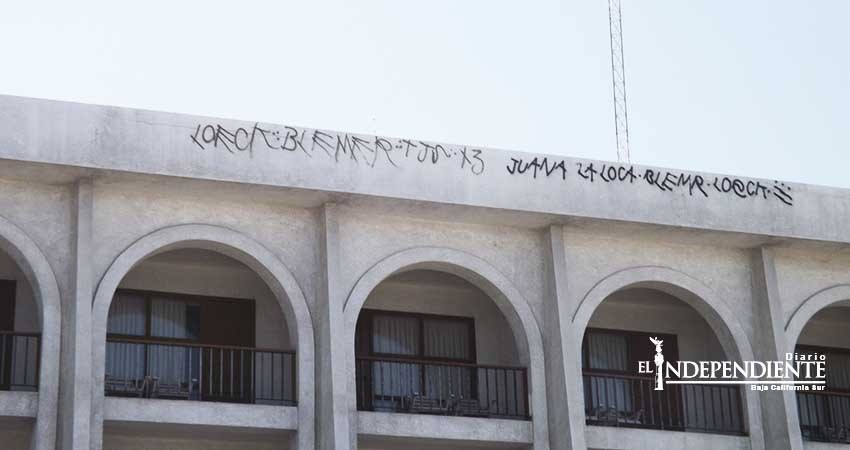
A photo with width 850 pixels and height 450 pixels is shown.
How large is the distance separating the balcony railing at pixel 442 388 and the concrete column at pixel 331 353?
3.35 feet

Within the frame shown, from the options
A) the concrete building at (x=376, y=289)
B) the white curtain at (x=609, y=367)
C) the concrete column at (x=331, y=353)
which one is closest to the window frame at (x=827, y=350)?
the concrete building at (x=376, y=289)

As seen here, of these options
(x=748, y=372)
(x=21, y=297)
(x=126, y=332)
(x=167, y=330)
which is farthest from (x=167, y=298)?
(x=748, y=372)

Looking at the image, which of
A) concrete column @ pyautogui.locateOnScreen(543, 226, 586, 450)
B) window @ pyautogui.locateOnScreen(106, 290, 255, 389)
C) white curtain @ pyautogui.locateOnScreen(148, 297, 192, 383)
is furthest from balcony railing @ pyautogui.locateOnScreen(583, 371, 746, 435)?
white curtain @ pyautogui.locateOnScreen(148, 297, 192, 383)

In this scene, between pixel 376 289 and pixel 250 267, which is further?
pixel 376 289

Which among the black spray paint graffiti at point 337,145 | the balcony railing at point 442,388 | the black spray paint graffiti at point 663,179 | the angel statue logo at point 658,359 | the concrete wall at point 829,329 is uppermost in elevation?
the black spray paint graffiti at point 337,145

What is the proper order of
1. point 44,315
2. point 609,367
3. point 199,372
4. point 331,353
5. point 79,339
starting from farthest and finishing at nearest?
point 609,367 < point 199,372 < point 331,353 < point 44,315 < point 79,339

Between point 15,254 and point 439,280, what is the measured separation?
654 cm

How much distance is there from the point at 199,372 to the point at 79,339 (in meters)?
2.82

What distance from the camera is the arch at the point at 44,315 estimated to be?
745 inches

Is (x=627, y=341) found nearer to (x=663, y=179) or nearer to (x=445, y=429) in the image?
(x=663, y=179)

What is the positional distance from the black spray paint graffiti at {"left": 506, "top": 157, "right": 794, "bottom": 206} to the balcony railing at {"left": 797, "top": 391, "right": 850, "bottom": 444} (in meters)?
3.10

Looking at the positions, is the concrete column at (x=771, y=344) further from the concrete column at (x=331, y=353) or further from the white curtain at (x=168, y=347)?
the white curtain at (x=168, y=347)

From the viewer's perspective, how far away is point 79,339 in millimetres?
19156

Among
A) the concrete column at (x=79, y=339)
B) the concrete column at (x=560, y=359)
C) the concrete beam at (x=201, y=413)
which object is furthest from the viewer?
the concrete column at (x=560, y=359)
